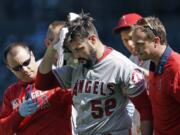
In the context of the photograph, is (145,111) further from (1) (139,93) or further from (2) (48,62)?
(2) (48,62)

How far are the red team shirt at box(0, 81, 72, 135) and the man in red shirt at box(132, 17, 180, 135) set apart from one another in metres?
0.75

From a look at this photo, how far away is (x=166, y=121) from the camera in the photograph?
3.86m

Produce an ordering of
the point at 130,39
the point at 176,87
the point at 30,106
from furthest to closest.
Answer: the point at 130,39, the point at 30,106, the point at 176,87

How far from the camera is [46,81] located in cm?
418

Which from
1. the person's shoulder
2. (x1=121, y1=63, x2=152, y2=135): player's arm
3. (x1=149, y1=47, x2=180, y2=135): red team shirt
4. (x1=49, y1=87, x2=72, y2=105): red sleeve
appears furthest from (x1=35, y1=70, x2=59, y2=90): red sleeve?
the person's shoulder

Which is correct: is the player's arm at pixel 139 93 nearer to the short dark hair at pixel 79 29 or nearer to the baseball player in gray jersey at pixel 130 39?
the short dark hair at pixel 79 29

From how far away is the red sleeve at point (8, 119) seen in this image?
4570mm

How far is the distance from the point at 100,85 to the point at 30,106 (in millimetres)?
701

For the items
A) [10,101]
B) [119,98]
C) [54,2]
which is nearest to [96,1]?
[54,2]

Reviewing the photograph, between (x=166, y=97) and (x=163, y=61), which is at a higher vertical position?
(x=163, y=61)

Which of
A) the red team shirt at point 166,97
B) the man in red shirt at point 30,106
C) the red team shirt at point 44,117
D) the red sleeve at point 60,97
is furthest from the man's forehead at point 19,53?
the red team shirt at point 166,97

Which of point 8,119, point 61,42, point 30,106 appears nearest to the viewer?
point 61,42

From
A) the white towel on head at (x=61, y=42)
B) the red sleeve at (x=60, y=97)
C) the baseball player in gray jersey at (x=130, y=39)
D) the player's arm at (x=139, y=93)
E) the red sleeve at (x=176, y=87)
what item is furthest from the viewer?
the baseball player in gray jersey at (x=130, y=39)

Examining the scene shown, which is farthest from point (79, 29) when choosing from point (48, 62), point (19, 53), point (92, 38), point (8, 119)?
point (8, 119)
